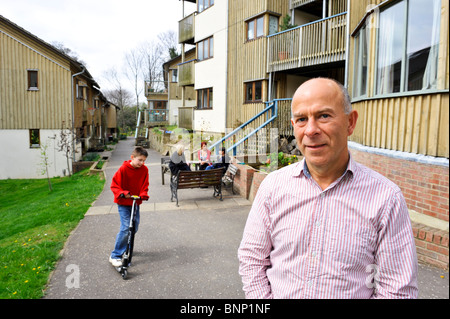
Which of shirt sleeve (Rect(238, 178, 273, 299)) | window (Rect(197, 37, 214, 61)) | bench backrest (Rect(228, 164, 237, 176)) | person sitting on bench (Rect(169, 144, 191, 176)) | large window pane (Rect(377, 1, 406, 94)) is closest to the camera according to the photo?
shirt sleeve (Rect(238, 178, 273, 299))

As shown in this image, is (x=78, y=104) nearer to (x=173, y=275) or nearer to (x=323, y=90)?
(x=173, y=275)

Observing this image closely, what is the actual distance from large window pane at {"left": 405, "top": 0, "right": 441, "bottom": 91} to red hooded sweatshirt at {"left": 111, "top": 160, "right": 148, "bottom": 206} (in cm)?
458

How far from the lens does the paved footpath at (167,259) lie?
402cm

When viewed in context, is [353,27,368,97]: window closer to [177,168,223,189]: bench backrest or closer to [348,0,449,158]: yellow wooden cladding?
[348,0,449,158]: yellow wooden cladding

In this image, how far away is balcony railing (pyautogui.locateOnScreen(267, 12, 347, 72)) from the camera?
10.8 meters

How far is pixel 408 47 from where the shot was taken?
5.49m

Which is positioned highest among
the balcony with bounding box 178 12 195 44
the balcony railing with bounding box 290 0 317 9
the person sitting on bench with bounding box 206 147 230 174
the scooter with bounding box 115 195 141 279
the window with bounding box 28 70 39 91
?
the balcony with bounding box 178 12 195 44

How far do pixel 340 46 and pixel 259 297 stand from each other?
10.8m

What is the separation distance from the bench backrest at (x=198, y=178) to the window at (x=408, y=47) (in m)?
4.41

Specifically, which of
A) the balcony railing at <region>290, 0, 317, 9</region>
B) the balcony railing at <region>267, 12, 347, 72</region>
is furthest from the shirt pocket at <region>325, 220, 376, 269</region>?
the balcony railing at <region>290, 0, 317, 9</region>

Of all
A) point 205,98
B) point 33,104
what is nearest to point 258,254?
point 205,98

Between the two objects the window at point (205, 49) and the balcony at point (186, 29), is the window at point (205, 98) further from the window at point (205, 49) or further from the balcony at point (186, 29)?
the balcony at point (186, 29)

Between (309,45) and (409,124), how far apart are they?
7653mm

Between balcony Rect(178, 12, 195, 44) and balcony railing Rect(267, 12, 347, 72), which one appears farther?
balcony Rect(178, 12, 195, 44)
